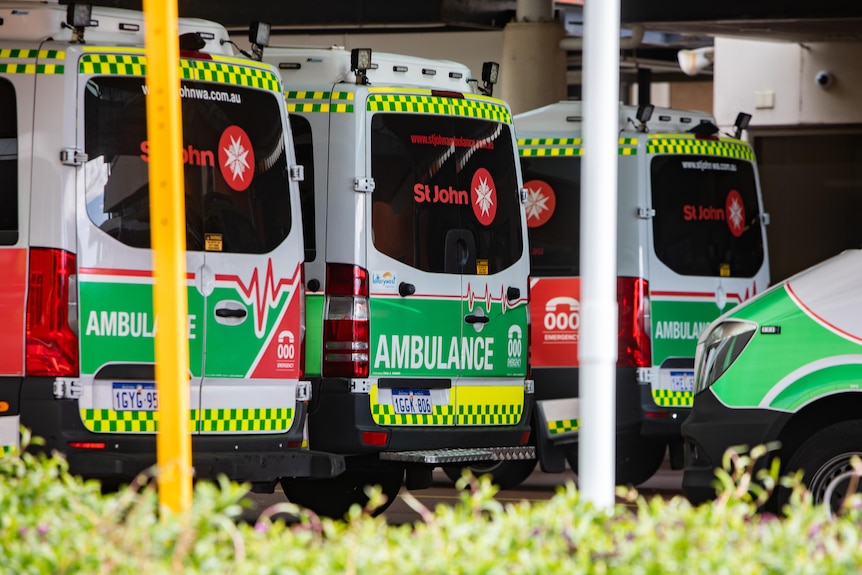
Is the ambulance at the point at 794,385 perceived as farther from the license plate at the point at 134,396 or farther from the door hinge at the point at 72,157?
the door hinge at the point at 72,157

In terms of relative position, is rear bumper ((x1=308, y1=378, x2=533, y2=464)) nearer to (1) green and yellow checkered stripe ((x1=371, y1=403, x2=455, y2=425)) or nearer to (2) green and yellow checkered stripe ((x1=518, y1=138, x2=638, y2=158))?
(1) green and yellow checkered stripe ((x1=371, y1=403, x2=455, y2=425))

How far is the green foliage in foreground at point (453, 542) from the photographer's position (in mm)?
3951

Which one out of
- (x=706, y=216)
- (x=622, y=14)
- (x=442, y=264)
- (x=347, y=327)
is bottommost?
(x=347, y=327)

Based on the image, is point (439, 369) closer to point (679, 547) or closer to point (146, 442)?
point (146, 442)

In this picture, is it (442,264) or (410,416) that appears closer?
(410,416)

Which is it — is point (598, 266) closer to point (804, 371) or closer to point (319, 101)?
point (804, 371)

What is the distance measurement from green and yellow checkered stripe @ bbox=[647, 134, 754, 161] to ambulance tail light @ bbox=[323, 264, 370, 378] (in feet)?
9.74

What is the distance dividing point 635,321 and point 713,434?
8.82 feet

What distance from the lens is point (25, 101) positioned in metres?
7.08

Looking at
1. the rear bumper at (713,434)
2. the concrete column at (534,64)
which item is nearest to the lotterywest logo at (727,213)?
the rear bumper at (713,434)

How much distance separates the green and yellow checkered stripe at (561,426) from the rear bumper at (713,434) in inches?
85.0

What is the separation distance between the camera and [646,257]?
10406mm

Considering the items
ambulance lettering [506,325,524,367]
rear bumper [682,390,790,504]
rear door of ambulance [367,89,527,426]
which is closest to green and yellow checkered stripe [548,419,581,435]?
rear door of ambulance [367,89,527,426]

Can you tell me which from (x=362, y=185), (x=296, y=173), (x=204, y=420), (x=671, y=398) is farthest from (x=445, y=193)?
(x=671, y=398)
